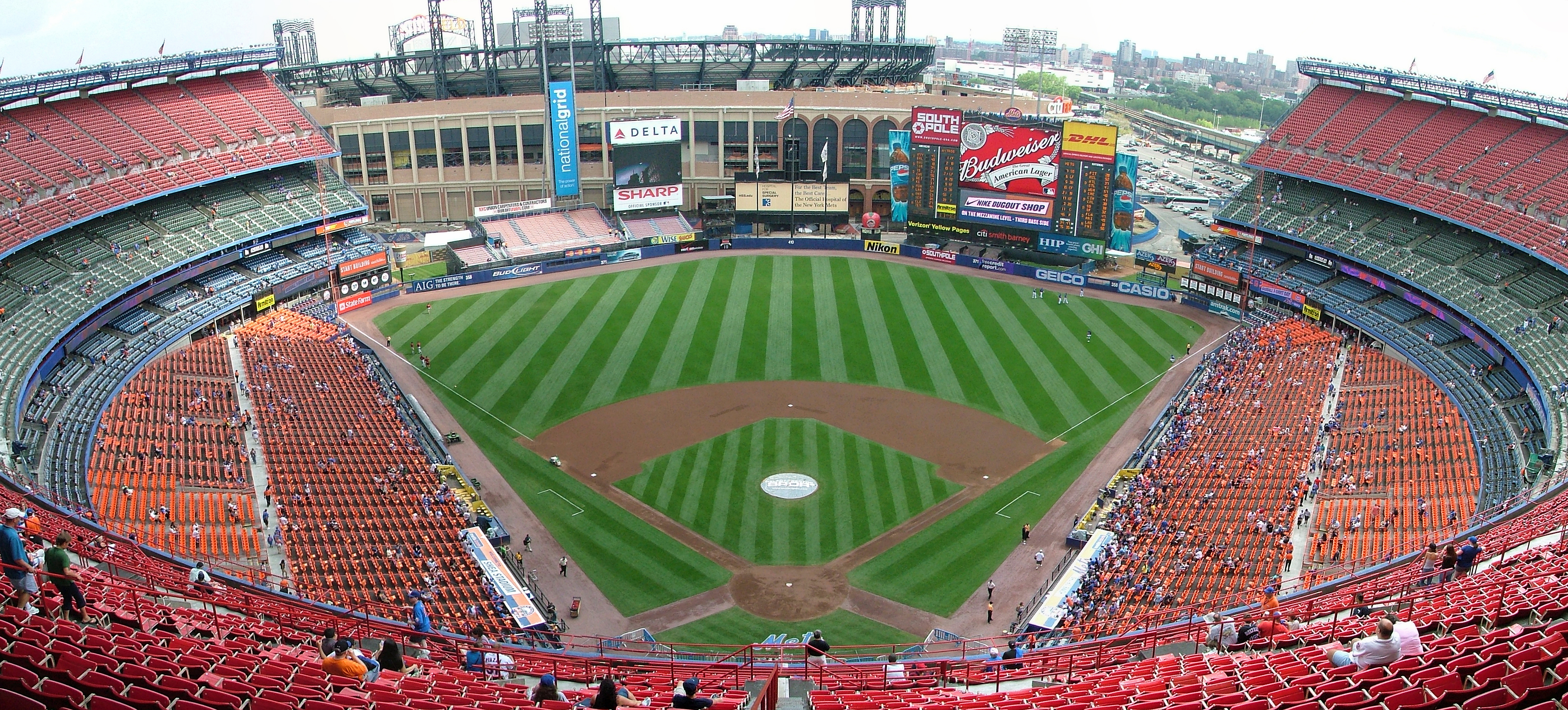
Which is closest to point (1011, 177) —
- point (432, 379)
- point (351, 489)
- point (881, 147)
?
point (881, 147)

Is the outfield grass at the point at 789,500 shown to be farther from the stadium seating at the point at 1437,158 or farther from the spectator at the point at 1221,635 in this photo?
the stadium seating at the point at 1437,158

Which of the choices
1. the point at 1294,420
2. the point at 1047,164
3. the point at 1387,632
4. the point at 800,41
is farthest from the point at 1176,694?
the point at 800,41

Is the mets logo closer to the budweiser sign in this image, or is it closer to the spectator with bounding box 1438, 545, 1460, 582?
the budweiser sign

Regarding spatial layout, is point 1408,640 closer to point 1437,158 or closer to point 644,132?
point 1437,158

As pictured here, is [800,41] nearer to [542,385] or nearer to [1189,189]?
[1189,189]

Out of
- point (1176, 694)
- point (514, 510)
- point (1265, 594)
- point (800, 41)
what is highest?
point (800, 41)

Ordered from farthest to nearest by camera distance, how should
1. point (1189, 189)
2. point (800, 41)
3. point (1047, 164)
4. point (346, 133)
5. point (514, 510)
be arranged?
1. point (1189, 189)
2. point (800, 41)
3. point (346, 133)
4. point (1047, 164)
5. point (514, 510)

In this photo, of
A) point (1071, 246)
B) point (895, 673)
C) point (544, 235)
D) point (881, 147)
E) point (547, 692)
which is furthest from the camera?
point (881, 147)
